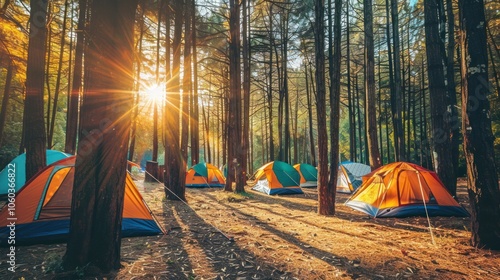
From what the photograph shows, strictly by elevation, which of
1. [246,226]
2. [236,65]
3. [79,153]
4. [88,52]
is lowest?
[246,226]

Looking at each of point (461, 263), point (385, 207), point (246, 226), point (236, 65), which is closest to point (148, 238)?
point (246, 226)

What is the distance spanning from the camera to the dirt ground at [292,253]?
346cm

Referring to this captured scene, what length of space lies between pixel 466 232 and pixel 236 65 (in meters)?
10.2

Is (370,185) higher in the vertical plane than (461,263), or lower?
higher

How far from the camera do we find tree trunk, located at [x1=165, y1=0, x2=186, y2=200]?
9.73 m

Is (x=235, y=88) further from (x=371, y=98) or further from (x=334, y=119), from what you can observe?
(x=371, y=98)

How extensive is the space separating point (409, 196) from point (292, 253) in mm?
4847

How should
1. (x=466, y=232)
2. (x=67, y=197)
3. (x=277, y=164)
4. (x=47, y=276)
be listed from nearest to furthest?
(x=47, y=276) < (x=67, y=197) < (x=466, y=232) < (x=277, y=164)

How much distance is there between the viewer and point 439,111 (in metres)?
7.80

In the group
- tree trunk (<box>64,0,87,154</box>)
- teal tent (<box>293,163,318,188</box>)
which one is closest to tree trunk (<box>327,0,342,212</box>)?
teal tent (<box>293,163,318,188</box>)

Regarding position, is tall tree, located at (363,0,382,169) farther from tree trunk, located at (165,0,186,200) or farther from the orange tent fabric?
the orange tent fabric

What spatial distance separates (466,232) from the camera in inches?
210

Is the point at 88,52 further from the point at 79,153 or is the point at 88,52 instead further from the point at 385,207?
the point at 385,207

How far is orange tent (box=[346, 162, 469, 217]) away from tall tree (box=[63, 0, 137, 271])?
267 inches
